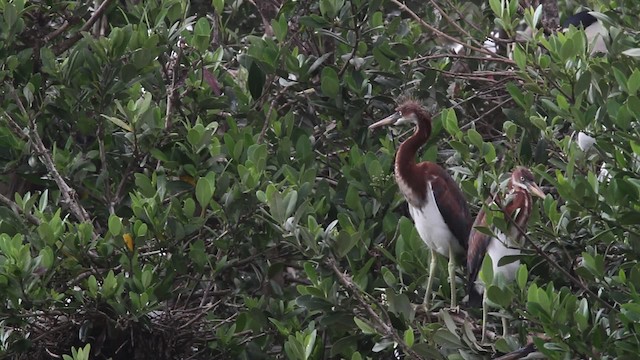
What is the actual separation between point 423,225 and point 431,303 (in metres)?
0.40

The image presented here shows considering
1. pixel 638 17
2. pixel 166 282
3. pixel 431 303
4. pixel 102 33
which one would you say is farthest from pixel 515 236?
pixel 102 33

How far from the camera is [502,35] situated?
6797 mm

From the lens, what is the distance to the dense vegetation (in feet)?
14.0

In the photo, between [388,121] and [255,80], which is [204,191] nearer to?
[255,80]

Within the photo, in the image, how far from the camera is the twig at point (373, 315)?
14.0 feet

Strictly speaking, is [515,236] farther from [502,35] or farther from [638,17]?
[502,35]

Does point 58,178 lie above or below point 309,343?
above

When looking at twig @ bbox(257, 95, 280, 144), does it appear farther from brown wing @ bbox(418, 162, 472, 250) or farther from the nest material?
the nest material

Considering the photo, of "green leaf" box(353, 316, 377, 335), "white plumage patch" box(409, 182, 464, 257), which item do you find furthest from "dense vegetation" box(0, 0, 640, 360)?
"white plumage patch" box(409, 182, 464, 257)

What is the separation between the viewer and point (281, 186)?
190 inches

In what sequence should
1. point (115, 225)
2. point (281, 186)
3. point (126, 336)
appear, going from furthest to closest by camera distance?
point (126, 336) → point (281, 186) → point (115, 225)

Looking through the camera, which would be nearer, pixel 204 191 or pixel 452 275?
pixel 204 191

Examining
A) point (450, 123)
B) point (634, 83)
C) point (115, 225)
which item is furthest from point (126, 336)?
point (634, 83)

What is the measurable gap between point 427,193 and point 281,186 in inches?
28.1
